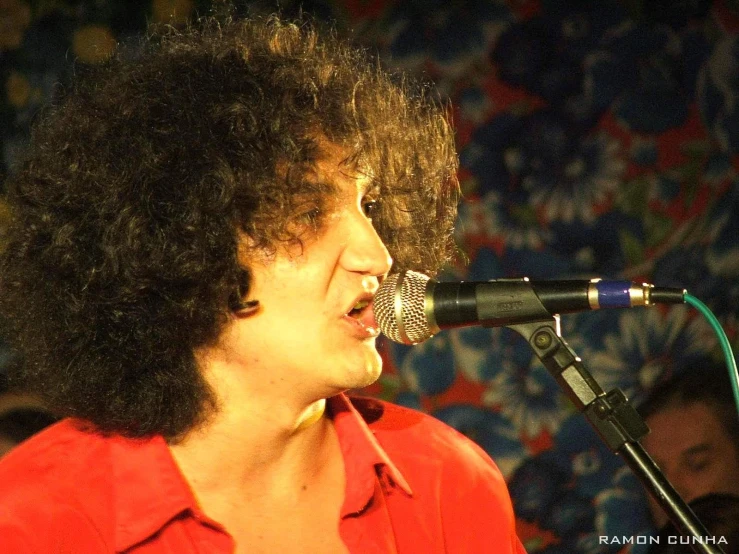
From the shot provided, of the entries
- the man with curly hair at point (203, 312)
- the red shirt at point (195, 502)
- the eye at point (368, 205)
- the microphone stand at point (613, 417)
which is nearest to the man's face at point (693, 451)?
the red shirt at point (195, 502)

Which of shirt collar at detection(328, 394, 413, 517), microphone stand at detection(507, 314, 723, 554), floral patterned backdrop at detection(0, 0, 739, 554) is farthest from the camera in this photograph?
floral patterned backdrop at detection(0, 0, 739, 554)

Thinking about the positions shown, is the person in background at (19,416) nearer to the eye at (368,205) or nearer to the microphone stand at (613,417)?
the eye at (368,205)

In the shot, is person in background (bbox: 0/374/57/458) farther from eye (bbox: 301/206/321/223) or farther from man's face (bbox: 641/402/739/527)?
man's face (bbox: 641/402/739/527)

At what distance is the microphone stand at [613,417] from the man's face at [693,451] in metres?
1.74

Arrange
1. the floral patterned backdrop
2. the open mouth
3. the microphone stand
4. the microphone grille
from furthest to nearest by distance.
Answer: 1. the floral patterned backdrop
2. the open mouth
3. the microphone grille
4. the microphone stand

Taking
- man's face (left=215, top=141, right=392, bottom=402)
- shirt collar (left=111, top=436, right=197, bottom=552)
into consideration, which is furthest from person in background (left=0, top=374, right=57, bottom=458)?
man's face (left=215, top=141, right=392, bottom=402)

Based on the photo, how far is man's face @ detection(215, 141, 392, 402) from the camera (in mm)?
1689

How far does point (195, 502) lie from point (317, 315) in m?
0.40

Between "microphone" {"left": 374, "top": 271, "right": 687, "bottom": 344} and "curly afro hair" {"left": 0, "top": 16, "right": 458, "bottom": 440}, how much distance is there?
0.28 metres

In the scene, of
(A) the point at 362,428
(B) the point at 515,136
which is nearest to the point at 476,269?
(B) the point at 515,136

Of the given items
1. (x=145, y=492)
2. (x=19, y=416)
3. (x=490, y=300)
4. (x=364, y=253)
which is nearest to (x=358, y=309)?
(x=364, y=253)

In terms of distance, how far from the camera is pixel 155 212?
176 centimetres

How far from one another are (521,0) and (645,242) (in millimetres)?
856

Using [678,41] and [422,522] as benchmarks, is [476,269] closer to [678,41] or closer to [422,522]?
[678,41]
